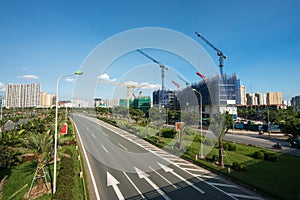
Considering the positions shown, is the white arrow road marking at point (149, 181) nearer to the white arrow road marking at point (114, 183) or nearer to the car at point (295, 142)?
the white arrow road marking at point (114, 183)

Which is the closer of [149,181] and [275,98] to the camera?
[149,181]

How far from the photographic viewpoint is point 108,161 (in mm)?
18438

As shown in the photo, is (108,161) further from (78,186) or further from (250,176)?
(250,176)

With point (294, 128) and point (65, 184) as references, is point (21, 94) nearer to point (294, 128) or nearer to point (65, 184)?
point (65, 184)

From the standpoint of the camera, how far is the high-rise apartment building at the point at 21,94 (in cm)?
10396

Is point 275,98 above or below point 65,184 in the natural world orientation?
above

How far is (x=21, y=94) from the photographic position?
10575 centimetres

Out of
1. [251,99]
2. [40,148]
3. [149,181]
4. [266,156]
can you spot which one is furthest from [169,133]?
[251,99]

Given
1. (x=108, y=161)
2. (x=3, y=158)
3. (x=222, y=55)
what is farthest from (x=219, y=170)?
(x=222, y=55)

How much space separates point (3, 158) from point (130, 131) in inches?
997

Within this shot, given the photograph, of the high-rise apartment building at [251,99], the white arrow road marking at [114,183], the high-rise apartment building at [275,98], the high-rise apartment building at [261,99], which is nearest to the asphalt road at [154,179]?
the white arrow road marking at [114,183]

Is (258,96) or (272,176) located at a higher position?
(258,96)

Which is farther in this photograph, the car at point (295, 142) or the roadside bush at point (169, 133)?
the roadside bush at point (169, 133)

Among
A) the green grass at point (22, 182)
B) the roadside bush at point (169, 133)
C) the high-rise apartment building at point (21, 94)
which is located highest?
the high-rise apartment building at point (21, 94)
